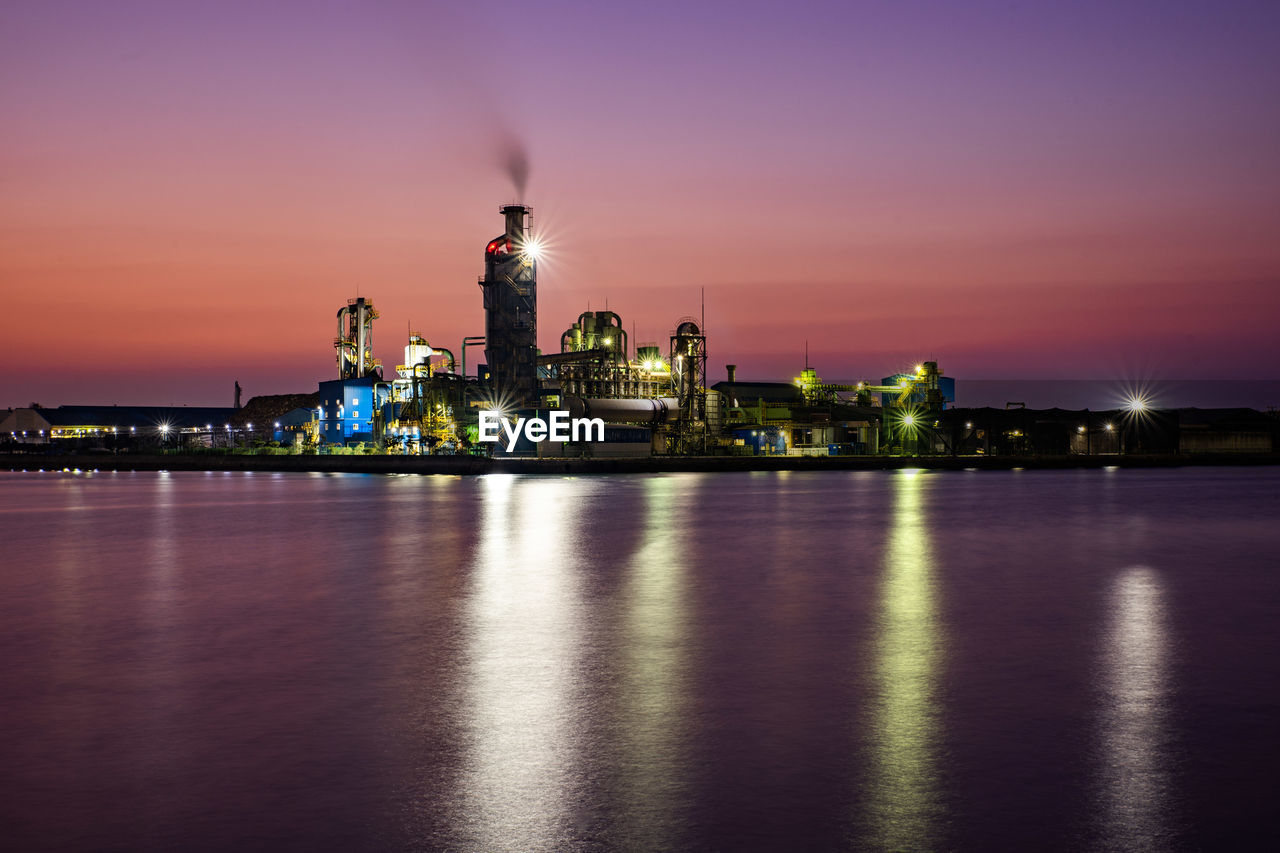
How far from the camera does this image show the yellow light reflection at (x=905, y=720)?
26.9 feet

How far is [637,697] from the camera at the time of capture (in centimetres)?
1261

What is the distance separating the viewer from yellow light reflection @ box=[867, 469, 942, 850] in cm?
821

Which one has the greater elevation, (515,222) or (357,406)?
(515,222)

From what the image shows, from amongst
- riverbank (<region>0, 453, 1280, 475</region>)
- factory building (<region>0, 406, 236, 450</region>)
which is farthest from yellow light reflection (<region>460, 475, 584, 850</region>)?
factory building (<region>0, 406, 236, 450</region>)

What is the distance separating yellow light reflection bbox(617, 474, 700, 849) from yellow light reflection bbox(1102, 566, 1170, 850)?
3.50 metres

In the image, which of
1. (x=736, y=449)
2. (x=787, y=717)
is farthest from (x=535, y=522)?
(x=736, y=449)

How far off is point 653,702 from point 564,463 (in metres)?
78.2

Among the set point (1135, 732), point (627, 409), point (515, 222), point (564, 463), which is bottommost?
point (1135, 732)

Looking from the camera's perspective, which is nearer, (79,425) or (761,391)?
(761,391)

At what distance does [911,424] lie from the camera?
120 meters

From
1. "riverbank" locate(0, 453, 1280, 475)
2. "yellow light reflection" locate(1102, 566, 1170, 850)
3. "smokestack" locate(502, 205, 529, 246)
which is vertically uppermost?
"smokestack" locate(502, 205, 529, 246)

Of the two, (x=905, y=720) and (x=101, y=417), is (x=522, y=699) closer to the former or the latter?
(x=905, y=720)

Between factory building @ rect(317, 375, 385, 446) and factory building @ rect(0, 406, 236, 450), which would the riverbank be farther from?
factory building @ rect(0, 406, 236, 450)

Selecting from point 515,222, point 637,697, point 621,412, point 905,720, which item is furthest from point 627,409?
point 905,720
